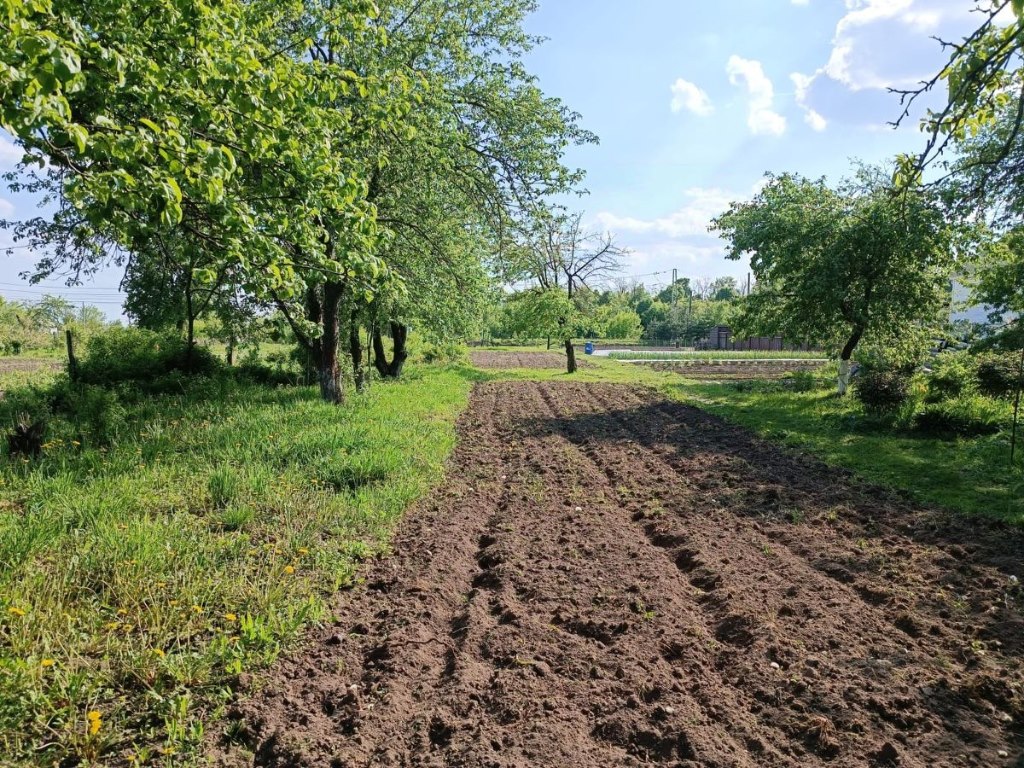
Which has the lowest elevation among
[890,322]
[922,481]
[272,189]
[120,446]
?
[922,481]

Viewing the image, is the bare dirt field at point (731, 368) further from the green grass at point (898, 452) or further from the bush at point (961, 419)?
the bush at point (961, 419)

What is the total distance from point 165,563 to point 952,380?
45.1 feet

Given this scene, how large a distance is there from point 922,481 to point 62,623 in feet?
30.5

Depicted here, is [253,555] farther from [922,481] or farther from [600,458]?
[922,481]

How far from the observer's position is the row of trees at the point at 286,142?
384 cm

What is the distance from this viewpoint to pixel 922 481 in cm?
784

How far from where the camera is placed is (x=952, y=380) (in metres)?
11.7

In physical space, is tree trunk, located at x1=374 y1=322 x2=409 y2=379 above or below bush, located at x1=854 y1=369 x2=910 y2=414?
above

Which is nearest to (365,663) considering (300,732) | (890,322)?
(300,732)

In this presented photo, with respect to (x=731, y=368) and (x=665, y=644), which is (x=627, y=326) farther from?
(x=665, y=644)

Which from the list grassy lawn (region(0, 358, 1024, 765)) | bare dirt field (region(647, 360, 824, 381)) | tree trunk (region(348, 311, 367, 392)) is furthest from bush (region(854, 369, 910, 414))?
bare dirt field (region(647, 360, 824, 381))

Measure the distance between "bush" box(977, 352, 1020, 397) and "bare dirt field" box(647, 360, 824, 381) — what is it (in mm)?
12843

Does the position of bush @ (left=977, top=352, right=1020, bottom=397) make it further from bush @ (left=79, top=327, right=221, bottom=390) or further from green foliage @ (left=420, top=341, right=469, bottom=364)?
green foliage @ (left=420, top=341, right=469, bottom=364)

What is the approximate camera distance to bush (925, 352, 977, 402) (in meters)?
11.6
